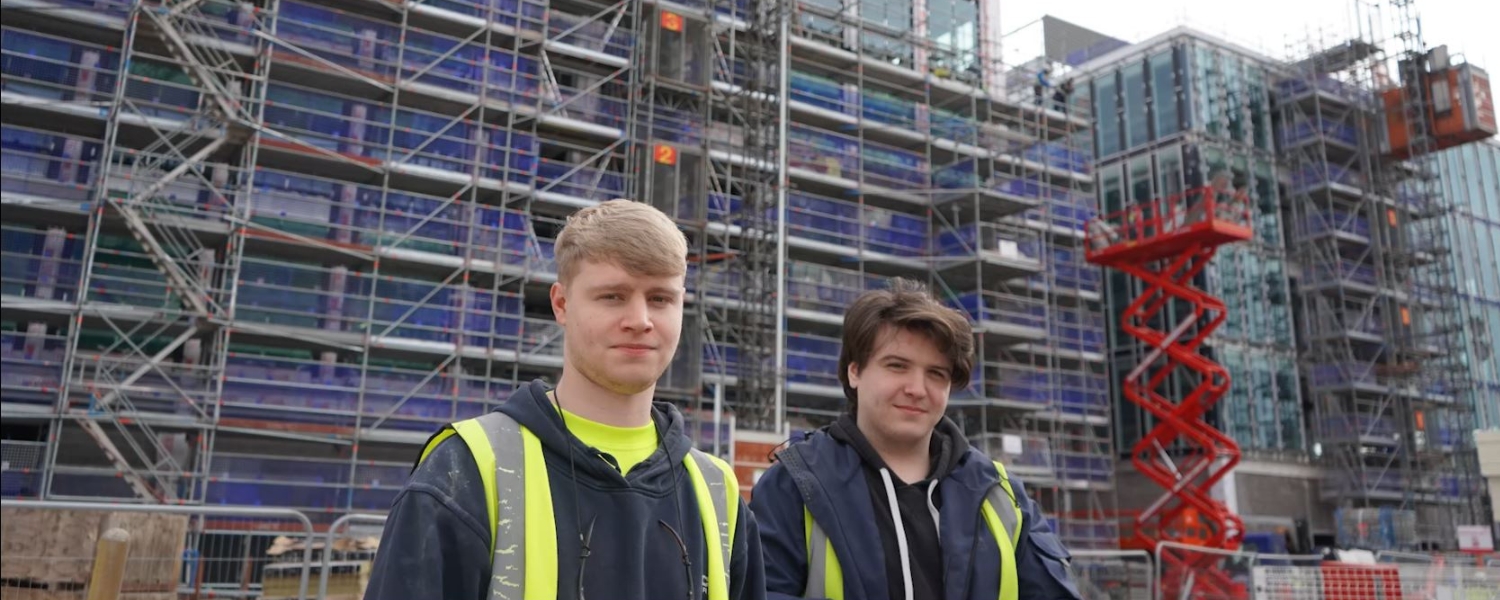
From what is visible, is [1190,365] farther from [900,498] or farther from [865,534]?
[865,534]

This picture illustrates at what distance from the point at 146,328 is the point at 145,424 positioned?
1883mm

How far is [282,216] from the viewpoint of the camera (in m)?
17.2

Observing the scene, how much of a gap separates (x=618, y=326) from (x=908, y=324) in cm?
105

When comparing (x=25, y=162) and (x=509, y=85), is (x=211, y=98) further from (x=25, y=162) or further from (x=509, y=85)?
(x=509, y=85)

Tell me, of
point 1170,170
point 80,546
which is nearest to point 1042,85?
point 1170,170

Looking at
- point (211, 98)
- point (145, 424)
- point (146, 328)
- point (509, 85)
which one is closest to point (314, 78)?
point (211, 98)

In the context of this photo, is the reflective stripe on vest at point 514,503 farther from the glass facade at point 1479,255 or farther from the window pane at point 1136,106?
the glass facade at point 1479,255

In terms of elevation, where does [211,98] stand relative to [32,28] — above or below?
below

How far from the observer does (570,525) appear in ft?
6.84

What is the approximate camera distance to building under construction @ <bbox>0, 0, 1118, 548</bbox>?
15.8 m

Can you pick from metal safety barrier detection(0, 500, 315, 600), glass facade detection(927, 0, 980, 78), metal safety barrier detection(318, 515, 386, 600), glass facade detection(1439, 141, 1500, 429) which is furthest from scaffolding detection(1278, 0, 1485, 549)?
metal safety barrier detection(0, 500, 315, 600)

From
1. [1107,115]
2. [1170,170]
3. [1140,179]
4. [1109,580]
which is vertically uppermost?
[1107,115]

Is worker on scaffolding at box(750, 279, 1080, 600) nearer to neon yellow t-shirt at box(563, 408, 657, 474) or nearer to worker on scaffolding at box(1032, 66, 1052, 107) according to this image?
neon yellow t-shirt at box(563, 408, 657, 474)

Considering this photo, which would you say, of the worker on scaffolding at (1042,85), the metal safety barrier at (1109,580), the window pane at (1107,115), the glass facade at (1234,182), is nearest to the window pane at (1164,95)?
the glass facade at (1234,182)
